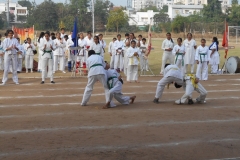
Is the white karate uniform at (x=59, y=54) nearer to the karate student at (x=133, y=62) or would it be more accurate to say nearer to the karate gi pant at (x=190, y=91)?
the karate student at (x=133, y=62)

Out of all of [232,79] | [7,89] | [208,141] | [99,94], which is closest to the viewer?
[208,141]

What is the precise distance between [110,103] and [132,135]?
3034mm

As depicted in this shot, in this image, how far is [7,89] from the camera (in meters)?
15.5

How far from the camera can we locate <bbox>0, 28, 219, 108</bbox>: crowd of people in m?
11.8

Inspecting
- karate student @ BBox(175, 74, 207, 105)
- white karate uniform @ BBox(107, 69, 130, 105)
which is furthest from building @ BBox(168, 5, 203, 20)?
white karate uniform @ BBox(107, 69, 130, 105)

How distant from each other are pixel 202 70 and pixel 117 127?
9.62 metres

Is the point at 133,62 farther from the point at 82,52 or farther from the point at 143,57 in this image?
the point at 82,52

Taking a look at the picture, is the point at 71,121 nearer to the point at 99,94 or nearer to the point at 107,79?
the point at 107,79

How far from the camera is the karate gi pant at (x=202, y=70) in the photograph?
1841cm

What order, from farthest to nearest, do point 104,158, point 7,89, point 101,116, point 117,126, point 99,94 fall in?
point 7,89 < point 99,94 < point 101,116 < point 117,126 < point 104,158

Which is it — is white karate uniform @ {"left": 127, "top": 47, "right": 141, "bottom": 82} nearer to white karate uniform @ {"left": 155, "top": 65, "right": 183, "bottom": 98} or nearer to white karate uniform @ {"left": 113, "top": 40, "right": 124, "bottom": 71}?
white karate uniform @ {"left": 113, "top": 40, "right": 124, "bottom": 71}

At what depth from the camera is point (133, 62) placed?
1738 centimetres

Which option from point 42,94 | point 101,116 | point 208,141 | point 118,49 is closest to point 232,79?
point 118,49

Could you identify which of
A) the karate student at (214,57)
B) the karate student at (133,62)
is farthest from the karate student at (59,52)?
the karate student at (214,57)
